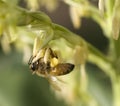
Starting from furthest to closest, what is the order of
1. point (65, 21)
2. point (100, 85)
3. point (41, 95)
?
point (65, 21) → point (41, 95) → point (100, 85)

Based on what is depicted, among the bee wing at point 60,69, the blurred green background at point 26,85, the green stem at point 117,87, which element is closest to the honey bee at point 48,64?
the bee wing at point 60,69

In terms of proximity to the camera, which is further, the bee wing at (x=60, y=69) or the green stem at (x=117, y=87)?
the green stem at (x=117, y=87)

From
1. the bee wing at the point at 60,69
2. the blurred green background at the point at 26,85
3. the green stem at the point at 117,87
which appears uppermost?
the bee wing at the point at 60,69

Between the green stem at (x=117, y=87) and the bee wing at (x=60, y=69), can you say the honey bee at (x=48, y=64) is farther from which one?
the green stem at (x=117, y=87)

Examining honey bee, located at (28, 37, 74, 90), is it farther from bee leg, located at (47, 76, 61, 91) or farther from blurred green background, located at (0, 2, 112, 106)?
blurred green background, located at (0, 2, 112, 106)

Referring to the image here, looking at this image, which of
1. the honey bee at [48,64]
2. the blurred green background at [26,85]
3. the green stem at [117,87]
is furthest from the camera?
the blurred green background at [26,85]

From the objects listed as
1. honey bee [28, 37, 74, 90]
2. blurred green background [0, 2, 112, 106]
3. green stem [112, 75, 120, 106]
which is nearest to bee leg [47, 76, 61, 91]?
honey bee [28, 37, 74, 90]

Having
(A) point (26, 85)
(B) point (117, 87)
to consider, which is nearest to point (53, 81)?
(B) point (117, 87)

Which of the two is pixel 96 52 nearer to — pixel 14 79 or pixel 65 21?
pixel 14 79

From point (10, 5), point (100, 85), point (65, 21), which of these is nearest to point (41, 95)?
point (100, 85)

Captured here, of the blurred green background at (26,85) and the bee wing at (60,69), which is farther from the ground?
the bee wing at (60,69)
